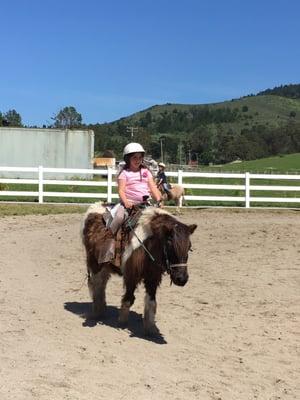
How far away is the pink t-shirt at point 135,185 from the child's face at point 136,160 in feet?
0.23

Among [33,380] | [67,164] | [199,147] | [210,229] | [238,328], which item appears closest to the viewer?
[33,380]

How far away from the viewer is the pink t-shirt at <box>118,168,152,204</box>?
6.78 metres

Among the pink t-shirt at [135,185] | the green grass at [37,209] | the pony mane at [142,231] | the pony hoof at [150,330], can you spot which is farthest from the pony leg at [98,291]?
the green grass at [37,209]

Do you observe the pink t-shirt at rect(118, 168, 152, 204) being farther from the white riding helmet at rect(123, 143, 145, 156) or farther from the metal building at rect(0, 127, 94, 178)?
the metal building at rect(0, 127, 94, 178)

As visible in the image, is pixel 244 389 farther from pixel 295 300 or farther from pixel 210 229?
pixel 210 229

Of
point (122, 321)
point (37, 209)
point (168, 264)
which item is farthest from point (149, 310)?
point (37, 209)

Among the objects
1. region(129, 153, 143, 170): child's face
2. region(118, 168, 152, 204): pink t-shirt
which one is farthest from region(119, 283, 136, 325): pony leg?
region(129, 153, 143, 170): child's face

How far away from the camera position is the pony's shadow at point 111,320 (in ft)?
21.3

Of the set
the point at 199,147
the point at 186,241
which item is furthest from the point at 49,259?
the point at 199,147

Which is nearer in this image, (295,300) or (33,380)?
(33,380)

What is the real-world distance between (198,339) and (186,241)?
3.95ft

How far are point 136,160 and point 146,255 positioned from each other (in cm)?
113

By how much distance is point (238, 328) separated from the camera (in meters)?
6.89

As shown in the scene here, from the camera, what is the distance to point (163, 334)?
6578 millimetres
